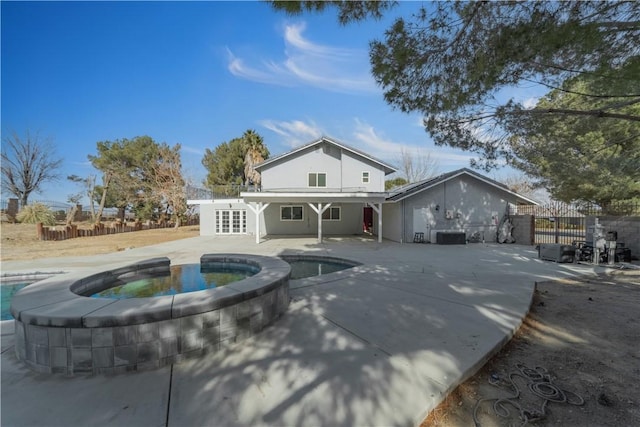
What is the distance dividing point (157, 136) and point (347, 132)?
19683 millimetres

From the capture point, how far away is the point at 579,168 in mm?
6922

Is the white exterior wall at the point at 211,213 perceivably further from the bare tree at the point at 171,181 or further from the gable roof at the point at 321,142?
the bare tree at the point at 171,181

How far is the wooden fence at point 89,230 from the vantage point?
15.3 meters

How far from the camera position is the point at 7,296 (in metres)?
6.07

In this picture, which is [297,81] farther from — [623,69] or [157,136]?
[157,136]

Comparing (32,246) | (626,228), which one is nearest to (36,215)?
(32,246)

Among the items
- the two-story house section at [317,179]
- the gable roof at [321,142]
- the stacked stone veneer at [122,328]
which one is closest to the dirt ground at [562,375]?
the stacked stone veneer at [122,328]

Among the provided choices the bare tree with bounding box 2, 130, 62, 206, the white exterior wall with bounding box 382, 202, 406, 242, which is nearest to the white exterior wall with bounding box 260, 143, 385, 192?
the white exterior wall with bounding box 382, 202, 406, 242

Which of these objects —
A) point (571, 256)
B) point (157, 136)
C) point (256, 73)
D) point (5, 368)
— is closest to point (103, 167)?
point (157, 136)

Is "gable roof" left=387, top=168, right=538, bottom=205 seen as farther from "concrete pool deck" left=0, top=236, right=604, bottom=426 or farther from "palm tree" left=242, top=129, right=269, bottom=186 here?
"palm tree" left=242, top=129, right=269, bottom=186

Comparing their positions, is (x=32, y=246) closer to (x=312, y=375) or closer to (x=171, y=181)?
(x=171, y=181)

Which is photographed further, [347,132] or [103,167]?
[347,132]

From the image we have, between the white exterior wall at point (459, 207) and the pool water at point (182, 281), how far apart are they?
1074 cm

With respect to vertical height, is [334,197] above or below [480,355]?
above
